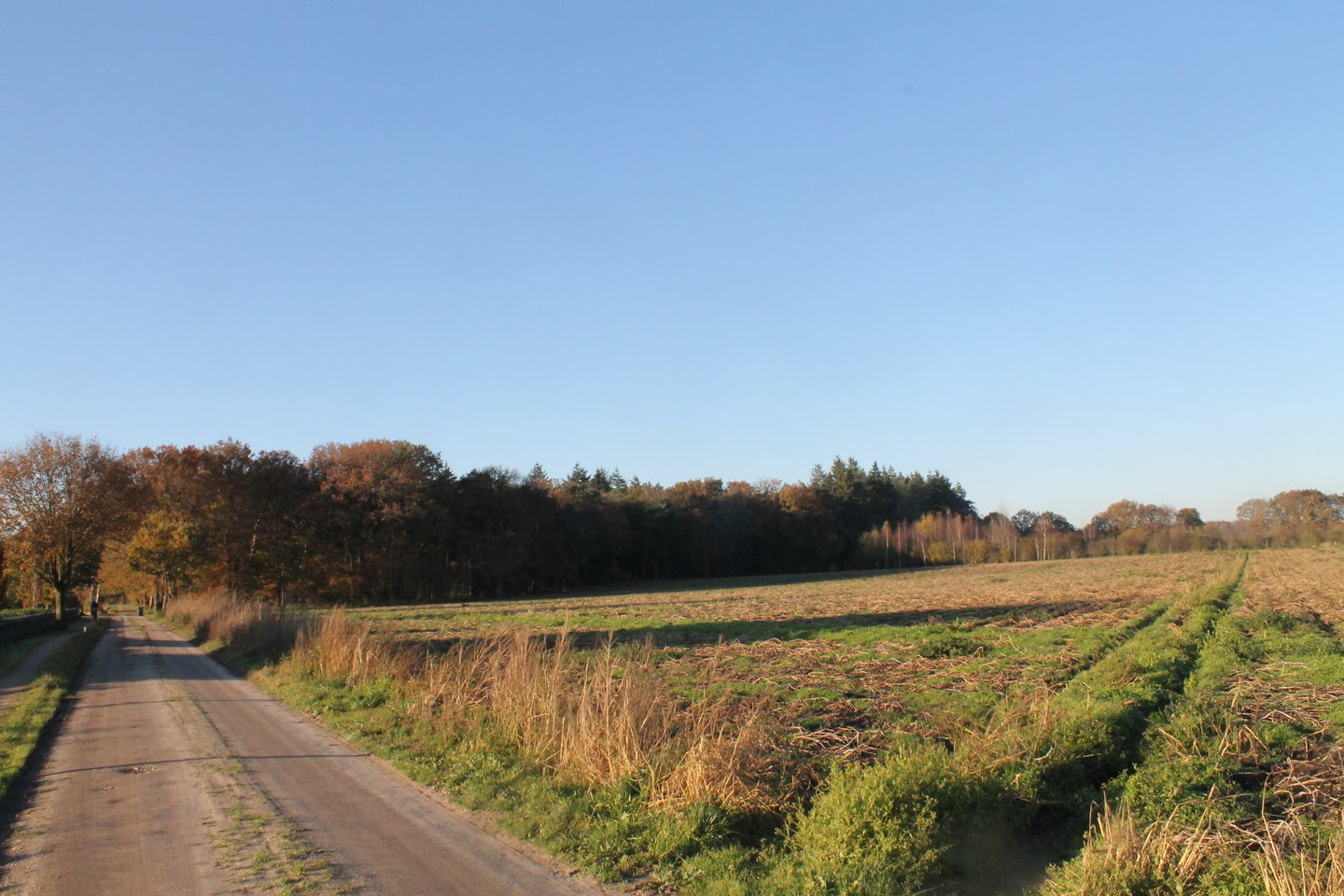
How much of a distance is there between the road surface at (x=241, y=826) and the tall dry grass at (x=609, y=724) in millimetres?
1375

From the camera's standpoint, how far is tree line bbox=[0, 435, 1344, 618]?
1800 inches

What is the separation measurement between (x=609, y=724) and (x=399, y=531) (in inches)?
2434

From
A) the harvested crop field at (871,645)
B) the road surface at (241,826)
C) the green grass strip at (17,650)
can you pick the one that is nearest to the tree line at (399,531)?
the green grass strip at (17,650)

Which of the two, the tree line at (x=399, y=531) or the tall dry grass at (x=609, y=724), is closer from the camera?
the tall dry grass at (x=609, y=724)

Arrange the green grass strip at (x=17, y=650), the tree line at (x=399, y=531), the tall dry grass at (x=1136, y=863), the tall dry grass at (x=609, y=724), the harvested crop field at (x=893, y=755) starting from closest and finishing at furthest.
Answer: the tall dry grass at (x=1136, y=863)
the harvested crop field at (x=893, y=755)
the tall dry grass at (x=609, y=724)
the green grass strip at (x=17, y=650)
the tree line at (x=399, y=531)

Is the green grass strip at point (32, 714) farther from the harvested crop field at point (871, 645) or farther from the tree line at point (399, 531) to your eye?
the tree line at point (399, 531)

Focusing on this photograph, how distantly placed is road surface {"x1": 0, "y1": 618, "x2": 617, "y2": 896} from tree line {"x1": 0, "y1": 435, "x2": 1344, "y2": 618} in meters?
39.3

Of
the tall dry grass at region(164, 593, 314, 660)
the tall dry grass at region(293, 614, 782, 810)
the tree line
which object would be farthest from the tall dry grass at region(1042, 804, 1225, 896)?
the tree line

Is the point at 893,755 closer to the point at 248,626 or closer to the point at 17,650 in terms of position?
the point at 248,626

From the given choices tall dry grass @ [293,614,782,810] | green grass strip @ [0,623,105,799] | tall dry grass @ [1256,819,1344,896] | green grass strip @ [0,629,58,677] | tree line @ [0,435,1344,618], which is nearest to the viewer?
tall dry grass @ [1256,819,1344,896]

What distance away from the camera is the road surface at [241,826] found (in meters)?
6.54

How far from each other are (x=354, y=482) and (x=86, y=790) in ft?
190

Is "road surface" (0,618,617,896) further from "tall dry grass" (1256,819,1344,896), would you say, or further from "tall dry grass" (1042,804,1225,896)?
"tall dry grass" (1256,819,1344,896)

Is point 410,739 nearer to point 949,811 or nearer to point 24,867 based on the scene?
point 24,867
